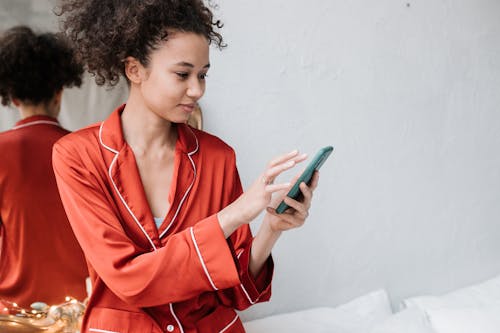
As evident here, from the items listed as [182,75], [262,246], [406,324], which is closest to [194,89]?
[182,75]

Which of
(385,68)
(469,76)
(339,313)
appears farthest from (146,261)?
(469,76)

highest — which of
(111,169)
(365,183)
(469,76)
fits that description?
(469,76)

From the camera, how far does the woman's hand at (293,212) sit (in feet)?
4.37

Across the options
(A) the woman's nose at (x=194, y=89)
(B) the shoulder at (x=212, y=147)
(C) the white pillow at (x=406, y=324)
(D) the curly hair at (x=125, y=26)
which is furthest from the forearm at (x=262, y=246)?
(C) the white pillow at (x=406, y=324)

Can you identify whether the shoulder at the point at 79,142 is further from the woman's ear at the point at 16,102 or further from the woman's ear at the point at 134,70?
the woman's ear at the point at 16,102

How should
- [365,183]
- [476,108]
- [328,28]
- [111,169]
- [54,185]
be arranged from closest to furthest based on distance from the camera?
[111,169] → [54,185] → [328,28] → [365,183] → [476,108]

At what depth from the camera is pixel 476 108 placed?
9.05ft

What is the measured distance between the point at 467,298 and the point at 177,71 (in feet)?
6.07

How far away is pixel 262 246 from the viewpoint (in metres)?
1.49

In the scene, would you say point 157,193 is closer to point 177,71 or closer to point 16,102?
point 177,71

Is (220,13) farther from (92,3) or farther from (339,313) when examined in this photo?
(339,313)

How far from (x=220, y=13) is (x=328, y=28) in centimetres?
43

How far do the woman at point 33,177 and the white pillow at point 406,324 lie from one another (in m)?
1.10

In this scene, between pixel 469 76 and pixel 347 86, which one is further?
pixel 469 76
